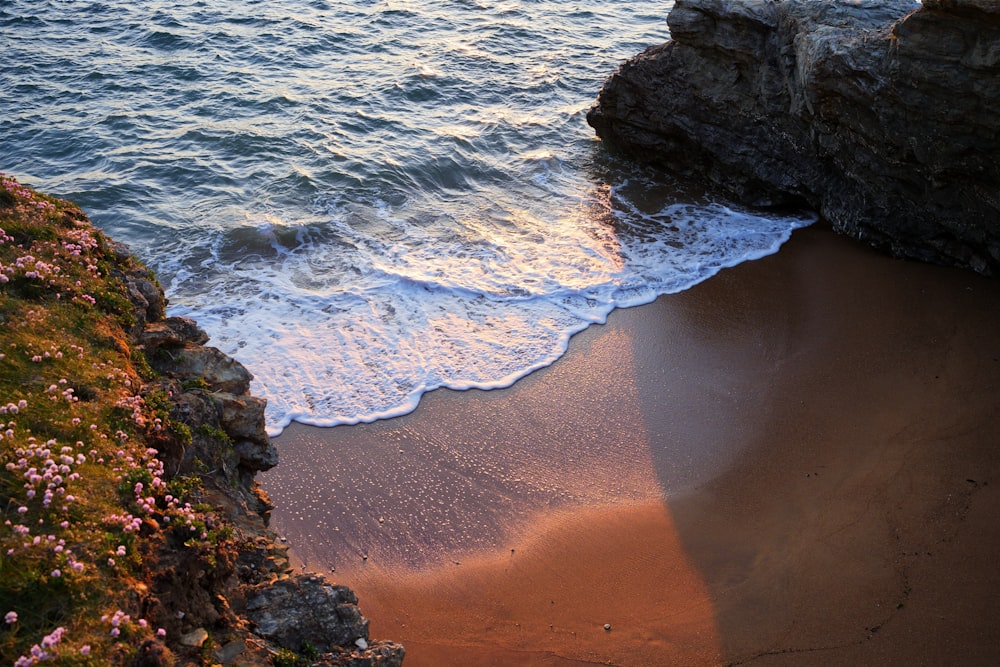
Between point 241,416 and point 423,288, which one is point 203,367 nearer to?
point 241,416

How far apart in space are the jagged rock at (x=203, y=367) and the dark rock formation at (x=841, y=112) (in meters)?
8.23

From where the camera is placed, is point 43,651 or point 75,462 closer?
point 43,651

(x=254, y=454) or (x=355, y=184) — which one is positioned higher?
(x=254, y=454)

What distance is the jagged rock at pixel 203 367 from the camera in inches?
235

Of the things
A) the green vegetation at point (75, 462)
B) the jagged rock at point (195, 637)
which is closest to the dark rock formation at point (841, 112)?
the green vegetation at point (75, 462)

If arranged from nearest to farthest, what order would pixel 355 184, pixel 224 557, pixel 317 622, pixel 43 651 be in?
pixel 43 651
pixel 224 557
pixel 317 622
pixel 355 184

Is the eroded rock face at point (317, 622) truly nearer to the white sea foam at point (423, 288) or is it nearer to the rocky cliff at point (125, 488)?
the rocky cliff at point (125, 488)

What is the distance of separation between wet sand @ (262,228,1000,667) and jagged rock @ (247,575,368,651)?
174cm

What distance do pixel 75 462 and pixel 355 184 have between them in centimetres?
1013

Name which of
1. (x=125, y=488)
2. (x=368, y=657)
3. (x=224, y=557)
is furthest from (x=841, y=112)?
(x=125, y=488)

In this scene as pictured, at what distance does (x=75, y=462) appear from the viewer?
4.71 metres

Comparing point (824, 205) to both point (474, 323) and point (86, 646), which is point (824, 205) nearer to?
point (474, 323)

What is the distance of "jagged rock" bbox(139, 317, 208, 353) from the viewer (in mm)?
6011

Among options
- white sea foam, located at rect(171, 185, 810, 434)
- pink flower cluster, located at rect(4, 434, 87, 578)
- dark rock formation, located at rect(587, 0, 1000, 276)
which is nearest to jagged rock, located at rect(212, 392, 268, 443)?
pink flower cluster, located at rect(4, 434, 87, 578)
